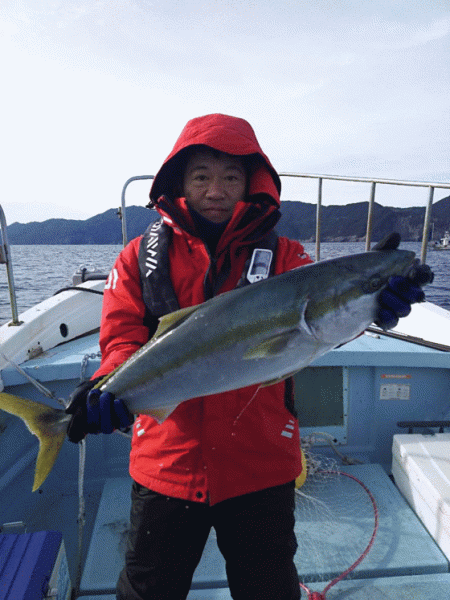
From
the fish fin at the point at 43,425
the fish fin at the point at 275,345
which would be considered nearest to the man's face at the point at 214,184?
the fish fin at the point at 275,345

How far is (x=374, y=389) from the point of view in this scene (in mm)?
4945

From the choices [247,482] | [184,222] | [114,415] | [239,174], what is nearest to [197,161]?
[239,174]

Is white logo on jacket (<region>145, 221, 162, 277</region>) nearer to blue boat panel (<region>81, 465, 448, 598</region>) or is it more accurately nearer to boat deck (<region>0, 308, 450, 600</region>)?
boat deck (<region>0, 308, 450, 600</region>)

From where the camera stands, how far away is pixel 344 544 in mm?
3619

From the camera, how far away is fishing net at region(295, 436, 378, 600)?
10.9 ft

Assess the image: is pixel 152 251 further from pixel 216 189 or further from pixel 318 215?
pixel 318 215

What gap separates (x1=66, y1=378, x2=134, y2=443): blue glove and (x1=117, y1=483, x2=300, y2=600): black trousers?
0.60m

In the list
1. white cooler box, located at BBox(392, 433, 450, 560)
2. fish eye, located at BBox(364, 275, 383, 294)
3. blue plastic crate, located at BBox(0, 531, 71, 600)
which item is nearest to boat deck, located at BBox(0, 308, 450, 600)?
white cooler box, located at BBox(392, 433, 450, 560)

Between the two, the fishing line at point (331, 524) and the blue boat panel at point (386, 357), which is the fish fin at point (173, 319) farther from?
the blue boat panel at point (386, 357)

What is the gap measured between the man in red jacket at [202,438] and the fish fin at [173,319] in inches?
17.8

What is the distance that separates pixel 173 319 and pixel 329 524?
302 cm

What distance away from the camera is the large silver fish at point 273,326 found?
188 centimetres

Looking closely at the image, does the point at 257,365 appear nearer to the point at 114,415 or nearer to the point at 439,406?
the point at 114,415

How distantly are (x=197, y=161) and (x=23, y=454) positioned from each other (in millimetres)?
3615
